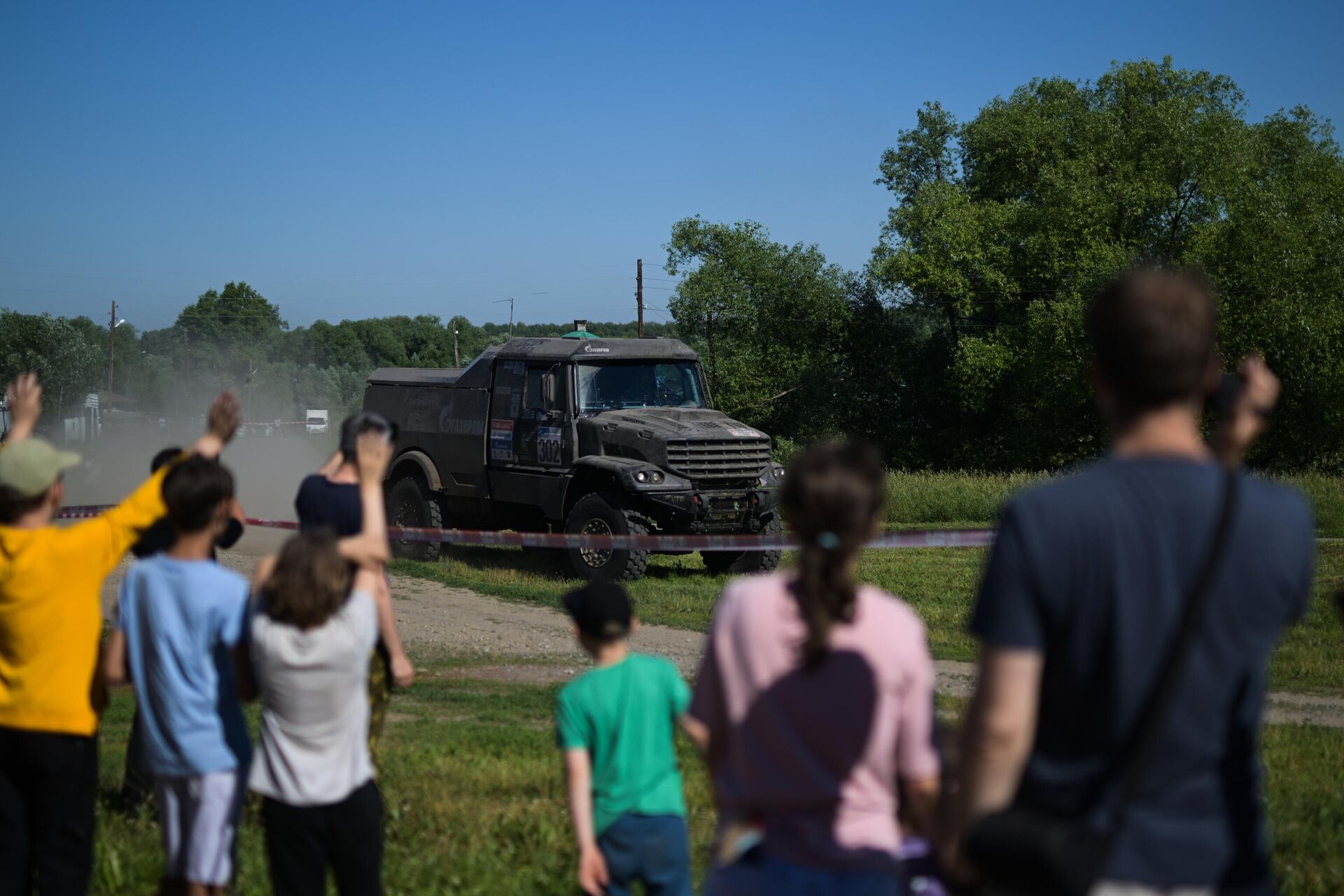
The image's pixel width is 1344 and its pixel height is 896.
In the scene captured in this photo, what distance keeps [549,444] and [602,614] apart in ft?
42.8

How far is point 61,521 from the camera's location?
Answer: 74.4 ft

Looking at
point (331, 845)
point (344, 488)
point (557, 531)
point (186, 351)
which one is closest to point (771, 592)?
point (331, 845)

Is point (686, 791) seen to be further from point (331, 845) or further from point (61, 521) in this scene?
point (61, 521)

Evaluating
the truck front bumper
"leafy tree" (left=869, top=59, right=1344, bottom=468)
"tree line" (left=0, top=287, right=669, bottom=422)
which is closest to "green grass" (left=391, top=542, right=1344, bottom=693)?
the truck front bumper

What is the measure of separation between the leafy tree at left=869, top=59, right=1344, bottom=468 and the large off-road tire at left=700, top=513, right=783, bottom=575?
27.5m

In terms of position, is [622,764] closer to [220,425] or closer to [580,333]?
[220,425]

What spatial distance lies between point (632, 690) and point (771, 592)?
1.11 metres

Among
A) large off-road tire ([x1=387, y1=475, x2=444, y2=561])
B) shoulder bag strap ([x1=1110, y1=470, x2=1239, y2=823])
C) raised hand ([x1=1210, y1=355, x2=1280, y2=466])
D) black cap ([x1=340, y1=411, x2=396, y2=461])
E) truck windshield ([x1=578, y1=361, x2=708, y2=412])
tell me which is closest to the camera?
shoulder bag strap ([x1=1110, y1=470, x2=1239, y2=823])

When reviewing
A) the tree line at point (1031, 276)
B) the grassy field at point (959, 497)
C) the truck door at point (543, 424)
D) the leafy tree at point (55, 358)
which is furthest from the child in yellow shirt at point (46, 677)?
the leafy tree at point (55, 358)

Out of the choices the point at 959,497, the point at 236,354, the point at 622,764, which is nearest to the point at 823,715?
the point at 622,764

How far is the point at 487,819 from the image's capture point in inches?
229

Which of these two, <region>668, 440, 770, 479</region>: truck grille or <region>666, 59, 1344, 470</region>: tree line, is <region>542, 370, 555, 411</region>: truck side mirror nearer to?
<region>668, 440, 770, 479</region>: truck grille

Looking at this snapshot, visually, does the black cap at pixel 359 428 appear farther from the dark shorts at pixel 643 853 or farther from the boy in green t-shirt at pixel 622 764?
the dark shorts at pixel 643 853

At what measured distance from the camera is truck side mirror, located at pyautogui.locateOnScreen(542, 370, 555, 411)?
16.4 m
